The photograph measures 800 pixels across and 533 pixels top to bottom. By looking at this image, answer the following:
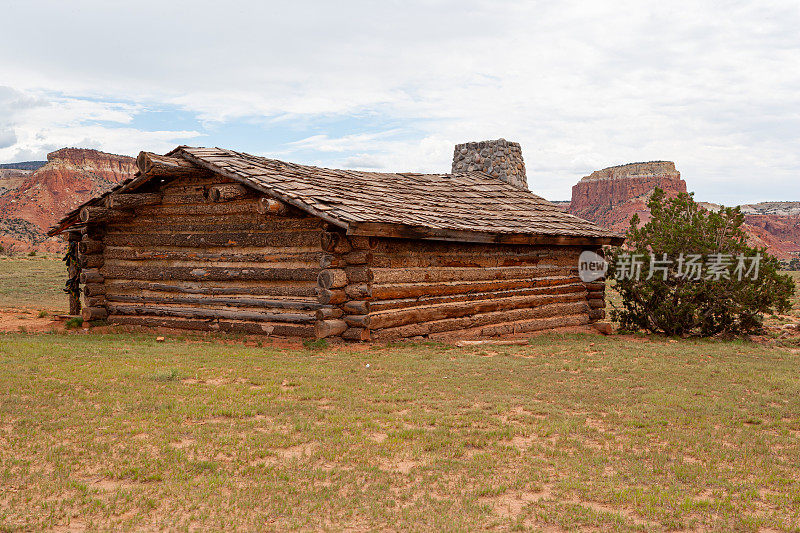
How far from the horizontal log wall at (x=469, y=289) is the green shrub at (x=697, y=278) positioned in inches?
59.7

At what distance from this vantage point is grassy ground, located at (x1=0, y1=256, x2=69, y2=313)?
64.7ft

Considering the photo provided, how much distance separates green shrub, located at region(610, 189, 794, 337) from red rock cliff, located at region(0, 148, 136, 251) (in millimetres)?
70541

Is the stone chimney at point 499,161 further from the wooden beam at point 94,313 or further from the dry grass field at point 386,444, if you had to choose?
the wooden beam at point 94,313

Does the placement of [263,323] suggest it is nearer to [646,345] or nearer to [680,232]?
[646,345]

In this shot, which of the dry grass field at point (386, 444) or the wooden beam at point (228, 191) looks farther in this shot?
the wooden beam at point (228, 191)

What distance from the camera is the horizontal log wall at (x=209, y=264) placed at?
1106 cm

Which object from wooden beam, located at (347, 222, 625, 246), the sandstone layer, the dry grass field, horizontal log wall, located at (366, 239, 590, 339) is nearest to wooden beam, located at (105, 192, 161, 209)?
the dry grass field

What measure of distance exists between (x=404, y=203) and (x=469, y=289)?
7.25ft

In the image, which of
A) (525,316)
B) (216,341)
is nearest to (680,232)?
(525,316)

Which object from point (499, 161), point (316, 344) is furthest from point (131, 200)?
point (499, 161)

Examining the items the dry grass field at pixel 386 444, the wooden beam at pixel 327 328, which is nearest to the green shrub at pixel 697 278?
the dry grass field at pixel 386 444

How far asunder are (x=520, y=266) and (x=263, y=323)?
19.8 feet

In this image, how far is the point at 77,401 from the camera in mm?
6449

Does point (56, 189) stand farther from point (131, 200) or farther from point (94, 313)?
point (131, 200)
